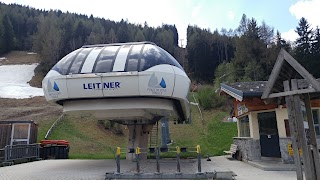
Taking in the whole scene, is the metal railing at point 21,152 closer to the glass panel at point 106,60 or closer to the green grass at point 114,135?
the green grass at point 114,135

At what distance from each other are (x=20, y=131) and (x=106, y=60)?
983 centimetres

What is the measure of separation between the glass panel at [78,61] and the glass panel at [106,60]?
34.0 inches

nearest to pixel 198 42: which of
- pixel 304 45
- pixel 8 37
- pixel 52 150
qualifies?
pixel 304 45

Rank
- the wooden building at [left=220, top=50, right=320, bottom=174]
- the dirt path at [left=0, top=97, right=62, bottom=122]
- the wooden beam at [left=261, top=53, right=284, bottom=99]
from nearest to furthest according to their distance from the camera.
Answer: the wooden building at [left=220, top=50, right=320, bottom=174]
the wooden beam at [left=261, top=53, right=284, bottom=99]
the dirt path at [left=0, top=97, right=62, bottom=122]

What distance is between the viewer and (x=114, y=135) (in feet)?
107

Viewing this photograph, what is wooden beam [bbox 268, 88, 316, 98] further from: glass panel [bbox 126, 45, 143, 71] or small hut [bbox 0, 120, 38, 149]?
small hut [bbox 0, 120, 38, 149]

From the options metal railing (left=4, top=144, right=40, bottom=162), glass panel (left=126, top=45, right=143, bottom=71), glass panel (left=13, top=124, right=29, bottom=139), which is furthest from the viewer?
glass panel (left=13, top=124, right=29, bottom=139)

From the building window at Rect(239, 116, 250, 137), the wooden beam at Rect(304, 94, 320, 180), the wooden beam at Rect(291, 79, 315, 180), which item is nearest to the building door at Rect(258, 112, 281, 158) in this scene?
the building window at Rect(239, 116, 250, 137)

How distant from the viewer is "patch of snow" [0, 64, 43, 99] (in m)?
44.9

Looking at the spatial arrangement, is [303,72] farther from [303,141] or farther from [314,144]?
[314,144]

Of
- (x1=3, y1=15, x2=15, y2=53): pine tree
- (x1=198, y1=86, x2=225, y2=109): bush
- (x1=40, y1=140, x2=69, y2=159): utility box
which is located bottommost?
(x1=40, y1=140, x2=69, y2=159): utility box

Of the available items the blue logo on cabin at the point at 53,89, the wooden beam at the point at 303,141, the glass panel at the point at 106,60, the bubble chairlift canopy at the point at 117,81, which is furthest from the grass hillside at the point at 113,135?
the wooden beam at the point at 303,141

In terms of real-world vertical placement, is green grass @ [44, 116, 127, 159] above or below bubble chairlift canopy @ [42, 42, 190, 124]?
below

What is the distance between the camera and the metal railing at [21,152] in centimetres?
1661
